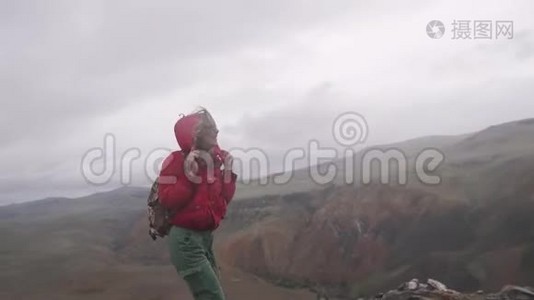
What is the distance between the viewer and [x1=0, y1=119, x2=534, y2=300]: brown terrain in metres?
14.7

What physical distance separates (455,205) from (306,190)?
683 centimetres

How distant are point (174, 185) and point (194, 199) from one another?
137 mm

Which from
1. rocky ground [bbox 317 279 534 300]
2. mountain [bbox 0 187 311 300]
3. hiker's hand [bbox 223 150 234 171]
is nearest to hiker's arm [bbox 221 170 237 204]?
hiker's hand [bbox 223 150 234 171]

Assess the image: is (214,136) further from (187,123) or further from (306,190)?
(306,190)

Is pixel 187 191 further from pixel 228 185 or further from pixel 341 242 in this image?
pixel 341 242

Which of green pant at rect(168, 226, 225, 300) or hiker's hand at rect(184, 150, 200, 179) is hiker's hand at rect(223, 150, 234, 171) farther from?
green pant at rect(168, 226, 225, 300)

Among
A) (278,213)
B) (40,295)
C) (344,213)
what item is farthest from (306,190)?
A: (40,295)

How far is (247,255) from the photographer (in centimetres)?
2047

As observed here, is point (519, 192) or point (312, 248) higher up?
point (519, 192)

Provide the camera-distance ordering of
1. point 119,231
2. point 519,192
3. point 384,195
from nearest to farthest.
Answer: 1. point 519,192
2. point 384,195
3. point 119,231

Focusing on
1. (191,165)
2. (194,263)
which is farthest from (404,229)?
(191,165)

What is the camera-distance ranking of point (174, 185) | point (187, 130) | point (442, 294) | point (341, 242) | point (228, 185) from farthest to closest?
point (341, 242)
point (442, 294)
point (228, 185)
point (187, 130)
point (174, 185)

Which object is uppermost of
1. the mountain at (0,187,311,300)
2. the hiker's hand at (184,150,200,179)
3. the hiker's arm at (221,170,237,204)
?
the hiker's hand at (184,150,200,179)

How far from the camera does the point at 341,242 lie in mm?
18891
